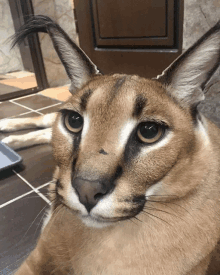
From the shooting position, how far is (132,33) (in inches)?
90.9

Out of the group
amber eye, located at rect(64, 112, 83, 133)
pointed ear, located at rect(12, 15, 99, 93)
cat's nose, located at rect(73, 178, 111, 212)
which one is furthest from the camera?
pointed ear, located at rect(12, 15, 99, 93)

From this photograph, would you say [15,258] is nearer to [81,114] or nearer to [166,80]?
[81,114]

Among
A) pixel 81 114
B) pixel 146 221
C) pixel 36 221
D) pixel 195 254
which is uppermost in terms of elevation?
pixel 81 114

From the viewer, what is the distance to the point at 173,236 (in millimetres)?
889

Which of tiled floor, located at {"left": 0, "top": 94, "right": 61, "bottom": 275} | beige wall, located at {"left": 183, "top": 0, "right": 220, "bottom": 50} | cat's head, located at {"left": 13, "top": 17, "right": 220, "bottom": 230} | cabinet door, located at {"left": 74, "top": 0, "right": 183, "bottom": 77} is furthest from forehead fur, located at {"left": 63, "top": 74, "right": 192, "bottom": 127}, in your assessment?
cabinet door, located at {"left": 74, "top": 0, "right": 183, "bottom": 77}

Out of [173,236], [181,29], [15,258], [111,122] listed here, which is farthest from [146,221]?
[181,29]

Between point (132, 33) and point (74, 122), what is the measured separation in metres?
1.68

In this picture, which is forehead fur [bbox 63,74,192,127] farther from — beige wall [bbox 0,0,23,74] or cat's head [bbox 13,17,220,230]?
beige wall [bbox 0,0,23,74]

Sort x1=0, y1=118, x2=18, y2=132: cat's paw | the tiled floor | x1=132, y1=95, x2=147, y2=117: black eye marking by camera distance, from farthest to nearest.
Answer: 1. x1=0, y1=118, x2=18, y2=132: cat's paw
2. the tiled floor
3. x1=132, y1=95, x2=147, y2=117: black eye marking

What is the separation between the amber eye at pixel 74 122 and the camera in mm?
910

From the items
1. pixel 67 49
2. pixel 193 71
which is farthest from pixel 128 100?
pixel 67 49

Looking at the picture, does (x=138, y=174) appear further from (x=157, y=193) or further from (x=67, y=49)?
(x=67, y=49)

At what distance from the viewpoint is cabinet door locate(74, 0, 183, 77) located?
6.64 ft

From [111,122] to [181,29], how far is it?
4.91ft
